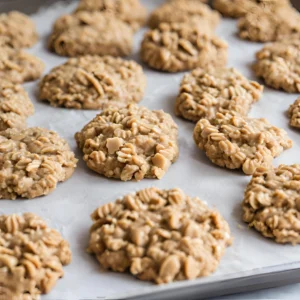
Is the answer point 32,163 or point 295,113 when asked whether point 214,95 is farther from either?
point 32,163

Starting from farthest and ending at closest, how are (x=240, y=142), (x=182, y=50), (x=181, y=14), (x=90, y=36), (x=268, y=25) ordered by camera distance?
1. (x=181, y=14)
2. (x=268, y=25)
3. (x=90, y=36)
4. (x=182, y=50)
5. (x=240, y=142)

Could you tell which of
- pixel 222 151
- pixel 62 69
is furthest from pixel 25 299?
pixel 62 69

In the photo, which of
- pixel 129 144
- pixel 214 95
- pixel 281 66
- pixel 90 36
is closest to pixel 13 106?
pixel 129 144

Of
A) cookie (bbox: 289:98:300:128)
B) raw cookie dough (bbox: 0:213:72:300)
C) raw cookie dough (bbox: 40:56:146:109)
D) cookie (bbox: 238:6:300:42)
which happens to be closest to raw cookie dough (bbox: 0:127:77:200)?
raw cookie dough (bbox: 0:213:72:300)

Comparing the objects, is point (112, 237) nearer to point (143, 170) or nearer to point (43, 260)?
point (43, 260)

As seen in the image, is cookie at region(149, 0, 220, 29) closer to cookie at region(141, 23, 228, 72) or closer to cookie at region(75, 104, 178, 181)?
cookie at region(141, 23, 228, 72)

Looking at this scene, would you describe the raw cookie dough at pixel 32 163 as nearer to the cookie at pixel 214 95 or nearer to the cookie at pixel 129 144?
the cookie at pixel 129 144

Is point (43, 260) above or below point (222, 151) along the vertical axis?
below
